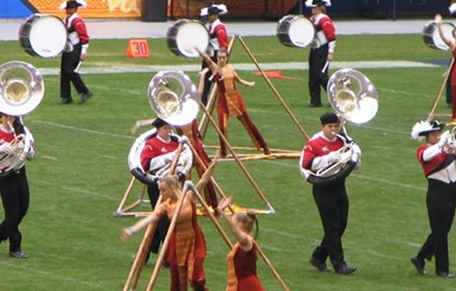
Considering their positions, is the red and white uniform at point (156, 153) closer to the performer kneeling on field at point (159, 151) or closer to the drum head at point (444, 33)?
the performer kneeling on field at point (159, 151)

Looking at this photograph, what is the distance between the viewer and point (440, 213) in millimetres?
16172

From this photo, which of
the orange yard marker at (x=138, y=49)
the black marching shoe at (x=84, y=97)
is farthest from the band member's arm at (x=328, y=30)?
the orange yard marker at (x=138, y=49)

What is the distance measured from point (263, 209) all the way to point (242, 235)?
22.1 feet

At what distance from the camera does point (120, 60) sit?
1427 inches

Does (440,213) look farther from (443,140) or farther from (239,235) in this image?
(239,235)

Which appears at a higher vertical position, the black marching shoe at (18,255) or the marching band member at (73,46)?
the black marching shoe at (18,255)

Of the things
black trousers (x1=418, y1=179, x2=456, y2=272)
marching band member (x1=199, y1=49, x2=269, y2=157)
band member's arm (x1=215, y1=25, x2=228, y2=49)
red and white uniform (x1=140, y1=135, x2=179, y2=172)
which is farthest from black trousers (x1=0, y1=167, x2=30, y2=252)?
band member's arm (x1=215, y1=25, x2=228, y2=49)

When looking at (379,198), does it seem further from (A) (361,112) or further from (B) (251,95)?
(B) (251,95)

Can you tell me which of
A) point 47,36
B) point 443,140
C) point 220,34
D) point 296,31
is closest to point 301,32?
point 296,31

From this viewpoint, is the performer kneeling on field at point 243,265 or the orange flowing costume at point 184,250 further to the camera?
the orange flowing costume at point 184,250

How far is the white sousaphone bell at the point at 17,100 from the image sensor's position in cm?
1628

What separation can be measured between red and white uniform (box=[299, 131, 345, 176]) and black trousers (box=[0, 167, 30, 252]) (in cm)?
287

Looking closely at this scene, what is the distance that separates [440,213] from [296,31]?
12.1 meters

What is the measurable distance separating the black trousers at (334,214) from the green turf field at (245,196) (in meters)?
0.27
